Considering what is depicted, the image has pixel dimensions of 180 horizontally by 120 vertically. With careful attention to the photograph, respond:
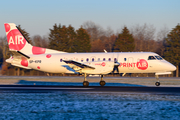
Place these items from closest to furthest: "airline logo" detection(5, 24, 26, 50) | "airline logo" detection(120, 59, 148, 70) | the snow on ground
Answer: the snow on ground < "airline logo" detection(120, 59, 148, 70) < "airline logo" detection(5, 24, 26, 50)

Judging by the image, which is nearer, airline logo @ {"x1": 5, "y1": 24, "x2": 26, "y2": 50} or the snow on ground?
the snow on ground

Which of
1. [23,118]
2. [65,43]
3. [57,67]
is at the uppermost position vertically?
[65,43]

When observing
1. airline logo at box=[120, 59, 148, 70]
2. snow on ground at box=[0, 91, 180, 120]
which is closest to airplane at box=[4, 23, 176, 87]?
airline logo at box=[120, 59, 148, 70]

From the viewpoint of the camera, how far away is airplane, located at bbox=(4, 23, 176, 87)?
23.4m

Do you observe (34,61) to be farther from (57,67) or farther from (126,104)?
(126,104)

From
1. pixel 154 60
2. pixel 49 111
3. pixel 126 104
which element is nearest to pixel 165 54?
pixel 154 60

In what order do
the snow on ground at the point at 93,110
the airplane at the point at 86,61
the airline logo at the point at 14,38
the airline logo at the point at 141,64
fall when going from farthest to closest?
the airline logo at the point at 14,38, the airline logo at the point at 141,64, the airplane at the point at 86,61, the snow on ground at the point at 93,110

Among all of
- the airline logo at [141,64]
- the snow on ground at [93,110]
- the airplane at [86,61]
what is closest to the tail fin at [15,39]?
the airplane at [86,61]

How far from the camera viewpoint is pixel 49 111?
35.8 ft

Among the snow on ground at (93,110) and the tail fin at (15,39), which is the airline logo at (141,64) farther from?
the tail fin at (15,39)

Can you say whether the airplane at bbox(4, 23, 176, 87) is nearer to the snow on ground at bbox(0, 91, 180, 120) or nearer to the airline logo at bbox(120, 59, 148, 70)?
the airline logo at bbox(120, 59, 148, 70)

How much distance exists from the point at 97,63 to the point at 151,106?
11.8m

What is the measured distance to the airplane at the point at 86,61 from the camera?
76.7ft

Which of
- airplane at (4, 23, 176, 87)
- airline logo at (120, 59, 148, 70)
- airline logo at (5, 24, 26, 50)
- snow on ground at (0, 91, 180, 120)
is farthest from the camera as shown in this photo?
airline logo at (5, 24, 26, 50)
